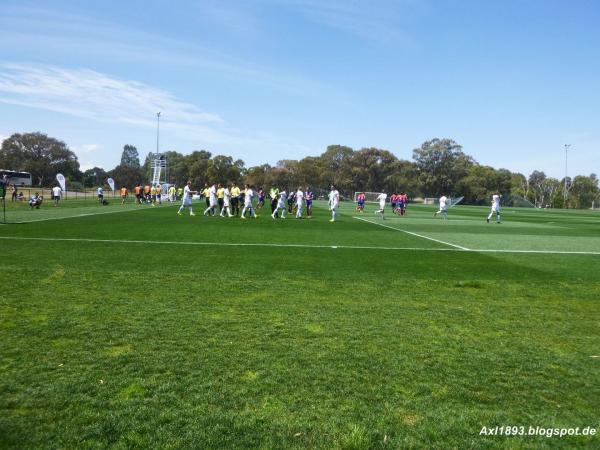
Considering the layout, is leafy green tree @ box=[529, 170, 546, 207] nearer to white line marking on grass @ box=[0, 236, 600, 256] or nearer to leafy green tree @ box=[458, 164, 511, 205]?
leafy green tree @ box=[458, 164, 511, 205]

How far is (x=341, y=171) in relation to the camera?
11719 centimetres

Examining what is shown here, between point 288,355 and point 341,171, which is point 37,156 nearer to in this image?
point 341,171

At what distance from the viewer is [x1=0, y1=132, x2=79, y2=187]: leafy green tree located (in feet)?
344

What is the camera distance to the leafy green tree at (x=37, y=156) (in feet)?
344

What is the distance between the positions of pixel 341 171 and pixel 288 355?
114 metres

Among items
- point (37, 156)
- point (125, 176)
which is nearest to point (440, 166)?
point (125, 176)

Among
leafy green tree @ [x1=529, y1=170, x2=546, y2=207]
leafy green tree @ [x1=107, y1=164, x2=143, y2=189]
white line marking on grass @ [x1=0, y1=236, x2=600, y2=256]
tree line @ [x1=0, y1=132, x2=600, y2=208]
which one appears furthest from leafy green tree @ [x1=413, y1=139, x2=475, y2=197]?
white line marking on grass @ [x1=0, y1=236, x2=600, y2=256]

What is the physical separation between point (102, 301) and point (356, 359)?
3.84m

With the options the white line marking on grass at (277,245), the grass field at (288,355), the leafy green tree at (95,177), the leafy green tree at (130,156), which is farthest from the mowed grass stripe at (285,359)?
the leafy green tree at (130,156)

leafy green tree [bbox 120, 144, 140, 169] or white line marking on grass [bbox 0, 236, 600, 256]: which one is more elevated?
leafy green tree [bbox 120, 144, 140, 169]

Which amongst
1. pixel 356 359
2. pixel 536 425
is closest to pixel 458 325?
pixel 356 359

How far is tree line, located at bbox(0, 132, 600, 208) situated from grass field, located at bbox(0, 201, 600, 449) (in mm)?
102405

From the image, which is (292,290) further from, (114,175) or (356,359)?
(114,175)

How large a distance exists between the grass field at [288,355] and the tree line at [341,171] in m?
102
